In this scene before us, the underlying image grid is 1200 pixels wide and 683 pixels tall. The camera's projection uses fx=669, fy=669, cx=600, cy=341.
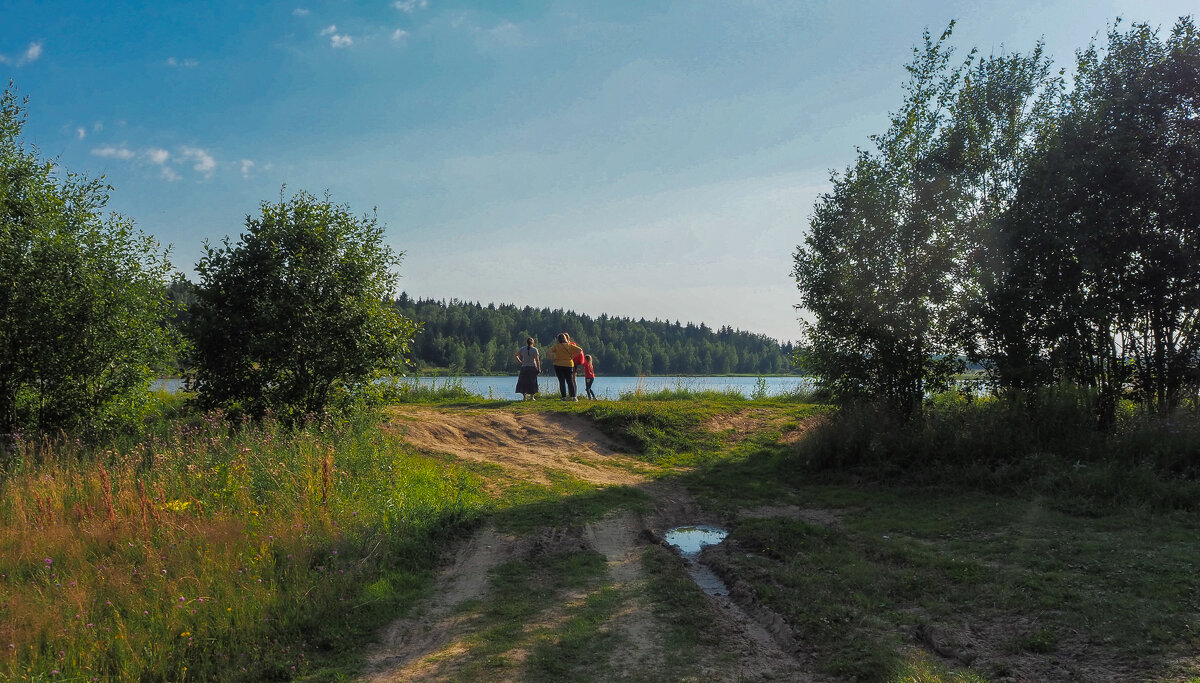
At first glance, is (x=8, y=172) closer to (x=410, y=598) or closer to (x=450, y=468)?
(x=450, y=468)

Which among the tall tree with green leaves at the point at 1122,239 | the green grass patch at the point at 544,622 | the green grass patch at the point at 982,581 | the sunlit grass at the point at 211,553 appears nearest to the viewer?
the green grass patch at the point at 544,622

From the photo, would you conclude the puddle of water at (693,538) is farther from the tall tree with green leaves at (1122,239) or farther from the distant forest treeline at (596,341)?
the distant forest treeline at (596,341)

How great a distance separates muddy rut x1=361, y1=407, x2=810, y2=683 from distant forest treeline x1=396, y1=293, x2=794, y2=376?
62.1 metres

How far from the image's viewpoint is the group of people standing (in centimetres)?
2017

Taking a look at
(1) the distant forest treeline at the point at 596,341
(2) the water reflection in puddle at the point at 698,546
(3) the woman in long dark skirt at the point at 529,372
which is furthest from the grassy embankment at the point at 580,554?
(1) the distant forest treeline at the point at 596,341

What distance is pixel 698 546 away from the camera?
8.00 meters

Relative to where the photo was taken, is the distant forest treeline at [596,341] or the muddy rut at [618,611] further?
the distant forest treeline at [596,341]

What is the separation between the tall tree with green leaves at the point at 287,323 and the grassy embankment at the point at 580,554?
866 millimetres

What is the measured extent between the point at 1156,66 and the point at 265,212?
1506 cm

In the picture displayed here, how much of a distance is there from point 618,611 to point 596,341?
88.9m

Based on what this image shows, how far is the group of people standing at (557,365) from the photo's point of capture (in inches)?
794

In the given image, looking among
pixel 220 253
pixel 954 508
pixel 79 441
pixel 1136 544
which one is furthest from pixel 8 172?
pixel 1136 544

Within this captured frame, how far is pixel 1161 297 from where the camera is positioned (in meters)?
10.6

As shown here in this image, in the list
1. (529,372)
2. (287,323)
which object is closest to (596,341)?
(529,372)
